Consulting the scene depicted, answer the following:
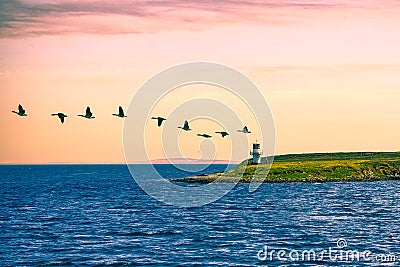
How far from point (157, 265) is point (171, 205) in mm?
77304

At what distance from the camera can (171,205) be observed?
146 meters

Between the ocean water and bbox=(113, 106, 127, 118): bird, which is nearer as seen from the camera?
bbox=(113, 106, 127, 118): bird

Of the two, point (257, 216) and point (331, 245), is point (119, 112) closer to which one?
point (331, 245)
